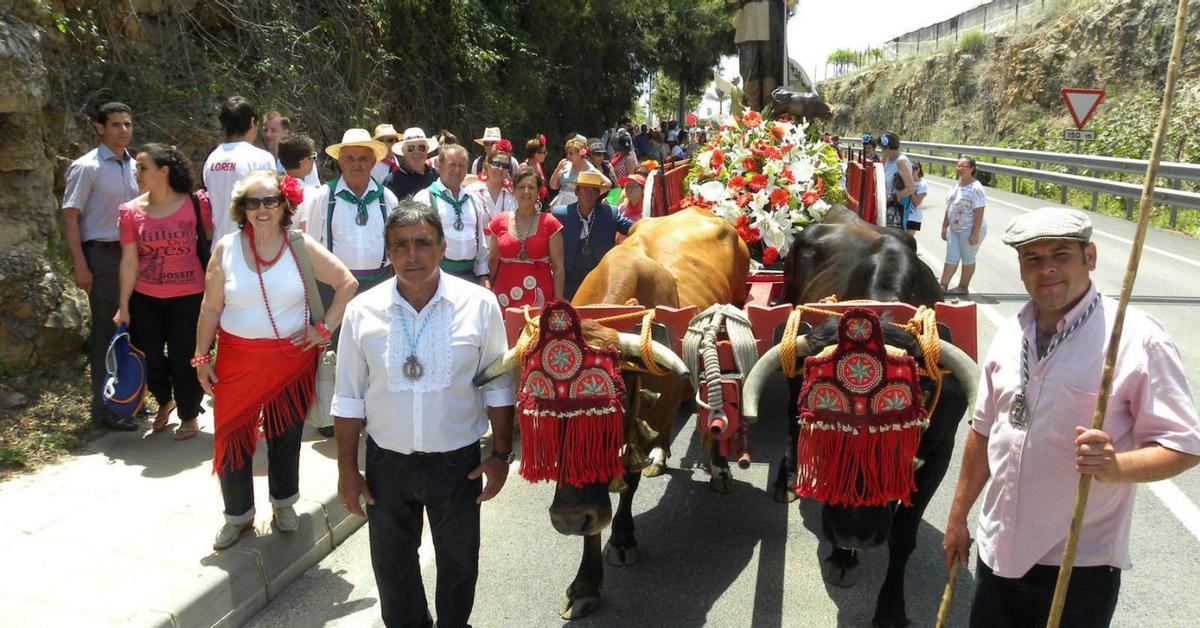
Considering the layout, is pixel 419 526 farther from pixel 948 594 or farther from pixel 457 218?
pixel 457 218

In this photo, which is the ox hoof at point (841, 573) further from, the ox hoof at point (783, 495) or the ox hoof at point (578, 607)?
the ox hoof at point (578, 607)

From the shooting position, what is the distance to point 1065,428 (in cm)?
252

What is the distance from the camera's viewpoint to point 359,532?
17.0 ft

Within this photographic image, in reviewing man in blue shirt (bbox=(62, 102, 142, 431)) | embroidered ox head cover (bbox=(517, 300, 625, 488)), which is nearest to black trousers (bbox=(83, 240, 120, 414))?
man in blue shirt (bbox=(62, 102, 142, 431))

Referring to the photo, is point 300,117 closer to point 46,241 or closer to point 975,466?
point 46,241

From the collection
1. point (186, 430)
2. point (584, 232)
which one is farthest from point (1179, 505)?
point (186, 430)

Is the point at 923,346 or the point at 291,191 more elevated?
the point at 291,191

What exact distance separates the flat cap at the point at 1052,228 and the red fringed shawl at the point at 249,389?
3.17m

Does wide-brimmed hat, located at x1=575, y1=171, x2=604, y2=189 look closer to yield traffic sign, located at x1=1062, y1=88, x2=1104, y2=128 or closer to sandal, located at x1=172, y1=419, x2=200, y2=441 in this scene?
sandal, located at x1=172, y1=419, x2=200, y2=441

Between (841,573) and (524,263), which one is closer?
(841,573)

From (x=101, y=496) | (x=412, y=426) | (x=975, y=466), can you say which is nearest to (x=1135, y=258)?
(x=975, y=466)

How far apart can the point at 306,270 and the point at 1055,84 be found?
1379 inches

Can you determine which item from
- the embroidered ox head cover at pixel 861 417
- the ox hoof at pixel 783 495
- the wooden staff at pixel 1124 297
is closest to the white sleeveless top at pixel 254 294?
the embroidered ox head cover at pixel 861 417

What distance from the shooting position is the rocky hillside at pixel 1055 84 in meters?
24.2
